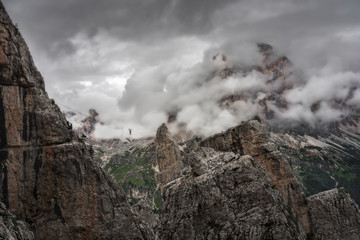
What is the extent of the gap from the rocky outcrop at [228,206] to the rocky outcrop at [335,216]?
64.7 ft

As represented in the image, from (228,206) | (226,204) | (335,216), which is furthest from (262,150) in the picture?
(228,206)

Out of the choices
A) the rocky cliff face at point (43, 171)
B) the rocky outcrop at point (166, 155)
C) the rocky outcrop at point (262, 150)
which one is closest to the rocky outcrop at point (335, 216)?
the rocky outcrop at point (262, 150)

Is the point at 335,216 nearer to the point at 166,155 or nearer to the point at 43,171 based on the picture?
the point at 43,171

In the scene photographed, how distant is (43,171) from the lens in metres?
65.1

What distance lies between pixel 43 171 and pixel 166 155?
135 feet

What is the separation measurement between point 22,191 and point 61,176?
288 inches

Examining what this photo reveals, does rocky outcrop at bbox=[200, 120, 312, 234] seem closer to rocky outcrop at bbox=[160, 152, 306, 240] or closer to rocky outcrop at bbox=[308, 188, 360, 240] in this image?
rocky outcrop at bbox=[308, 188, 360, 240]

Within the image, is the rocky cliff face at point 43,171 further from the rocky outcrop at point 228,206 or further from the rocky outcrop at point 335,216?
the rocky outcrop at point 228,206

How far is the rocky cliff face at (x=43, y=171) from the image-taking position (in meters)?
62.7

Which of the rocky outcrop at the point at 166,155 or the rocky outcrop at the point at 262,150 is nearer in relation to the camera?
the rocky outcrop at the point at 262,150

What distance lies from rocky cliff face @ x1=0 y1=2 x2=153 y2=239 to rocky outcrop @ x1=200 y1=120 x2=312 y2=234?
28200mm

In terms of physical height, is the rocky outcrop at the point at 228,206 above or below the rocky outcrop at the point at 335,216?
above

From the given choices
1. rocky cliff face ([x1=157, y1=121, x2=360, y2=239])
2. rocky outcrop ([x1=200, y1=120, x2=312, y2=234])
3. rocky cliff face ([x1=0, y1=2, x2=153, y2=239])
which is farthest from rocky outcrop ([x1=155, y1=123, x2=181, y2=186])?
rocky cliff face ([x1=157, y1=121, x2=360, y2=239])

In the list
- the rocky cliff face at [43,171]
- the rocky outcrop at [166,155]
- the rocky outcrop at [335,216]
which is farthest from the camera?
the rocky outcrop at [166,155]
